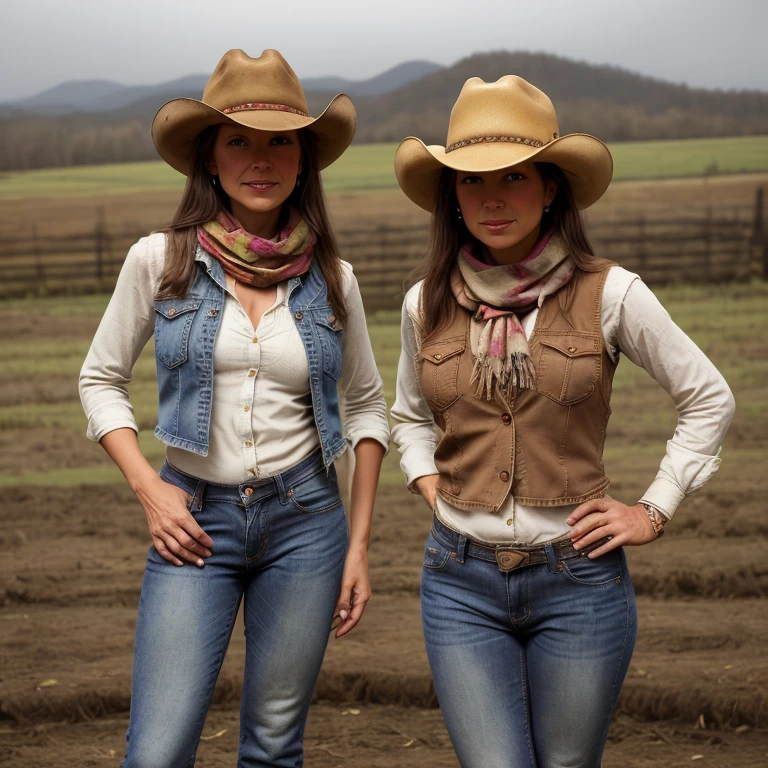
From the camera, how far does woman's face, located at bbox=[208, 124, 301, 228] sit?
1811mm

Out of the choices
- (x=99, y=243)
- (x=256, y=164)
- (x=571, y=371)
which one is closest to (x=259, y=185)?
(x=256, y=164)

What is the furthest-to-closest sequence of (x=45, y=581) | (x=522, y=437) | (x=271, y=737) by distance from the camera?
(x=45, y=581) → (x=271, y=737) → (x=522, y=437)

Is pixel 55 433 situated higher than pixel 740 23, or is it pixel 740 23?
pixel 740 23

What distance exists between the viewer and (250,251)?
5.94ft

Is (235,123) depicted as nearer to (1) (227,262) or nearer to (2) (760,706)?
(1) (227,262)

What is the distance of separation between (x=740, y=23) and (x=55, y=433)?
3686 millimetres

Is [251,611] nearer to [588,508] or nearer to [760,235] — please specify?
[588,508]

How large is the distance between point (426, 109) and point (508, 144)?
3.59 m

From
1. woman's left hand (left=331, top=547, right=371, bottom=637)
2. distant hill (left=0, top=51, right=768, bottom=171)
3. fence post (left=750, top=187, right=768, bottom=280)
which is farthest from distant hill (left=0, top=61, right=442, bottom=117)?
woman's left hand (left=331, top=547, right=371, bottom=637)

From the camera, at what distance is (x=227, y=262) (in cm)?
181

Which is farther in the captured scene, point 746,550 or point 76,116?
point 76,116

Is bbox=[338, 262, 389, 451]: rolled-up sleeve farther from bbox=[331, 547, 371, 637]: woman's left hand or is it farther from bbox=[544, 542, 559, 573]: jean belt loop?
bbox=[544, 542, 559, 573]: jean belt loop

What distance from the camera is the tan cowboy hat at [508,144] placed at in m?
1.66

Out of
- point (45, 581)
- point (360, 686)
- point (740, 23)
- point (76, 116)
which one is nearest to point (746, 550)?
point (360, 686)
